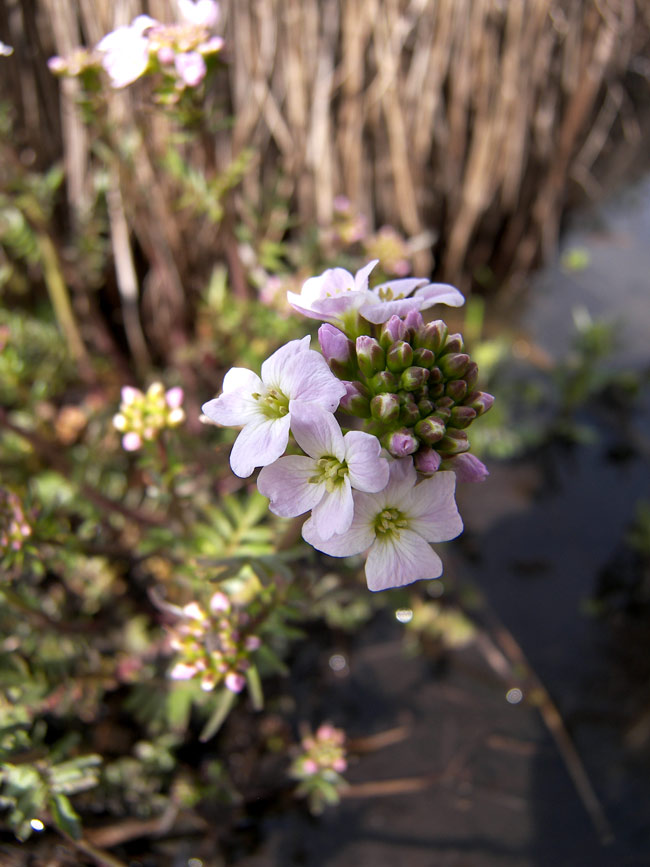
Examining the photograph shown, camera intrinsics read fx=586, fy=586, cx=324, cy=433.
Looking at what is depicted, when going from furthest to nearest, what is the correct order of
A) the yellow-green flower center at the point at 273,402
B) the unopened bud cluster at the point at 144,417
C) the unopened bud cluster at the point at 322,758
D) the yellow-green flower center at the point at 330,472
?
1. the unopened bud cluster at the point at 322,758
2. the unopened bud cluster at the point at 144,417
3. the yellow-green flower center at the point at 273,402
4. the yellow-green flower center at the point at 330,472

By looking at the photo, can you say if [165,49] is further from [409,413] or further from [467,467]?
[467,467]

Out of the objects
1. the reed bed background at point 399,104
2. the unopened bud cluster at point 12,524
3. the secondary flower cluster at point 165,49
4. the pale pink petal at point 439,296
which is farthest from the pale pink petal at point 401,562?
the reed bed background at point 399,104

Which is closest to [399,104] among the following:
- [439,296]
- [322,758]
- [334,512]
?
[439,296]

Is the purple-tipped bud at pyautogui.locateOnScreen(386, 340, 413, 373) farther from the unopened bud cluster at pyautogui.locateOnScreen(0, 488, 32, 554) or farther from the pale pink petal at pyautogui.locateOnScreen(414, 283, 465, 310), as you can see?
the unopened bud cluster at pyautogui.locateOnScreen(0, 488, 32, 554)

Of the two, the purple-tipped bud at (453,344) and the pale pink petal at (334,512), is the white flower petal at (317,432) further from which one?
the purple-tipped bud at (453,344)

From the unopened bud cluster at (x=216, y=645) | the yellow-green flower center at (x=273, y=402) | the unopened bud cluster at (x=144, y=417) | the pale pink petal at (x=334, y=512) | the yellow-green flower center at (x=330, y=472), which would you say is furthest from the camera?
the unopened bud cluster at (x=144, y=417)

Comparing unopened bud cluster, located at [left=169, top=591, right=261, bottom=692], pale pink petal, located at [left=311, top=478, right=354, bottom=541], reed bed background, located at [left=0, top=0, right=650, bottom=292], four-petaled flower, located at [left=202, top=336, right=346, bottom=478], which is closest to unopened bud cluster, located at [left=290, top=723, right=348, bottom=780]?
unopened bud cluster, located at [left=169, top=591, right=261, bottom=692]
